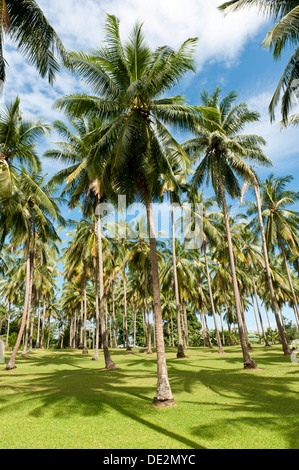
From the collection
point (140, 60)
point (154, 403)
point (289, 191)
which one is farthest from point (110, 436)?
point (289, 191)

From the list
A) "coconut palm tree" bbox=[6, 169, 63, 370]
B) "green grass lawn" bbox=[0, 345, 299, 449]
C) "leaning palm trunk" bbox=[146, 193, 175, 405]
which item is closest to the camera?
"green grass lawn" bbox=[0, 345, 299, 449]

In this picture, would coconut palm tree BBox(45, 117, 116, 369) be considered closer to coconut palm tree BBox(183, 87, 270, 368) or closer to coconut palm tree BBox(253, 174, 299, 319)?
coconut palm tree BBox(183, 87, 270, 368)

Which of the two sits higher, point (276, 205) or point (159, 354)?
point (276, 205)

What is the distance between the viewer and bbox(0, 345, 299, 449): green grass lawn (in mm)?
5828

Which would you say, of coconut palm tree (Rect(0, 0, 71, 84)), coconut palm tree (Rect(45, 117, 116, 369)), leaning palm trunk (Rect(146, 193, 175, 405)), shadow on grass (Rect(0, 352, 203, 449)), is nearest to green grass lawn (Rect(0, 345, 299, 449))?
shadow on grass (Rect(0, 352, 203, 449))

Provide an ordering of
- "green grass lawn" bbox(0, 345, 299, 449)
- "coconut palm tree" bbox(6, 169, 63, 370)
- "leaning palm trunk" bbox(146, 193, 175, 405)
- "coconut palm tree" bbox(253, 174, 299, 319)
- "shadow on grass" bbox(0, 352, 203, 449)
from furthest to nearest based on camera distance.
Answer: "coconut palm tree" bbox(253, 174, 299, 319)
"coconut palm tree" bbox(6, 169, 63, 370)
"leaning palm trunk" bbox(146, 193, 175, 405)
"shadow on grass" bbox(0, 352, 203, 449)
"green grass lawn" bbox(0, 345, 299, 449)

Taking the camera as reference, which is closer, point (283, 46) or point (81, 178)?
point (283, 46)

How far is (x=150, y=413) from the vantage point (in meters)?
7.73

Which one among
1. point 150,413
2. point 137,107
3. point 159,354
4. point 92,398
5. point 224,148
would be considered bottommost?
point 150,413

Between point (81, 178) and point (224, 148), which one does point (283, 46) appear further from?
point (81, 178)

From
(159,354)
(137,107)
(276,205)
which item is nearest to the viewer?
(159,354)

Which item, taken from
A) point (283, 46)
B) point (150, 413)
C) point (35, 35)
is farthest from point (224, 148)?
point (150, 413)
